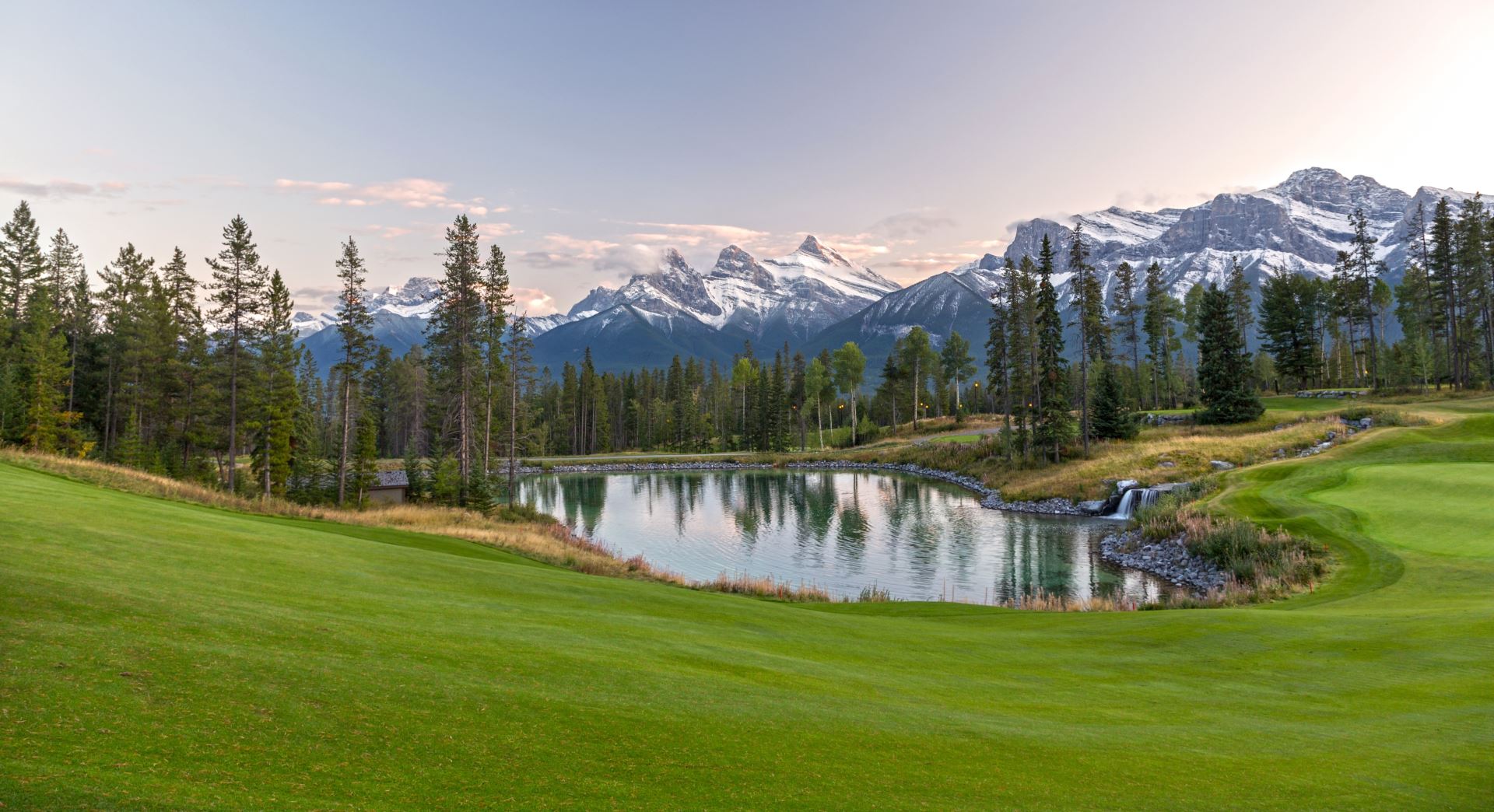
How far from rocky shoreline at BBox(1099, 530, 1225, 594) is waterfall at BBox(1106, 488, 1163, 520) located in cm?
577

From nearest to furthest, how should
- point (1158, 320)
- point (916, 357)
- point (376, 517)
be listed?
point (376, 517) → point (1158, 320) → point (916, 357)

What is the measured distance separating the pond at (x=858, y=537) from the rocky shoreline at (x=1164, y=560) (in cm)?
85

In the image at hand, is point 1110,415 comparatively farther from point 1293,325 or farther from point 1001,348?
point 1293,325

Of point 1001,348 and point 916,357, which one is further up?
point 916,357

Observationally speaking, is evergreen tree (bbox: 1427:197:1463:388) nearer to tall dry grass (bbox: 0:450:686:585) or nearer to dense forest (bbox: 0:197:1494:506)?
dense forest (bbox: 0:197:1494:506)

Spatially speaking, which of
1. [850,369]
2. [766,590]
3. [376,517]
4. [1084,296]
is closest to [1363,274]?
[1084,296]

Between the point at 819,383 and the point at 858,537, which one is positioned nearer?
the point at 858,537

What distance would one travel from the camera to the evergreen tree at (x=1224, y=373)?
2421 inches

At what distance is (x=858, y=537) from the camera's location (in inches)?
1806

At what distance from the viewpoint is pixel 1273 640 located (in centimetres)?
1569

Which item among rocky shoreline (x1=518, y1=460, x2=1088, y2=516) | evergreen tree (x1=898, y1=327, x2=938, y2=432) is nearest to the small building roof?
rocky shoreline (x1=518, y1=460, x2=1088, y2=516)

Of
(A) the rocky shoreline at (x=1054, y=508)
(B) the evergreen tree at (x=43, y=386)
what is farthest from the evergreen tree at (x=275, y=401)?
(A) the rocky shoreline at (x=1054, y=508)

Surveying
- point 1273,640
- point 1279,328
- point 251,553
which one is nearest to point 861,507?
point 1273,640

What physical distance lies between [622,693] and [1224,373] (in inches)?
2674
